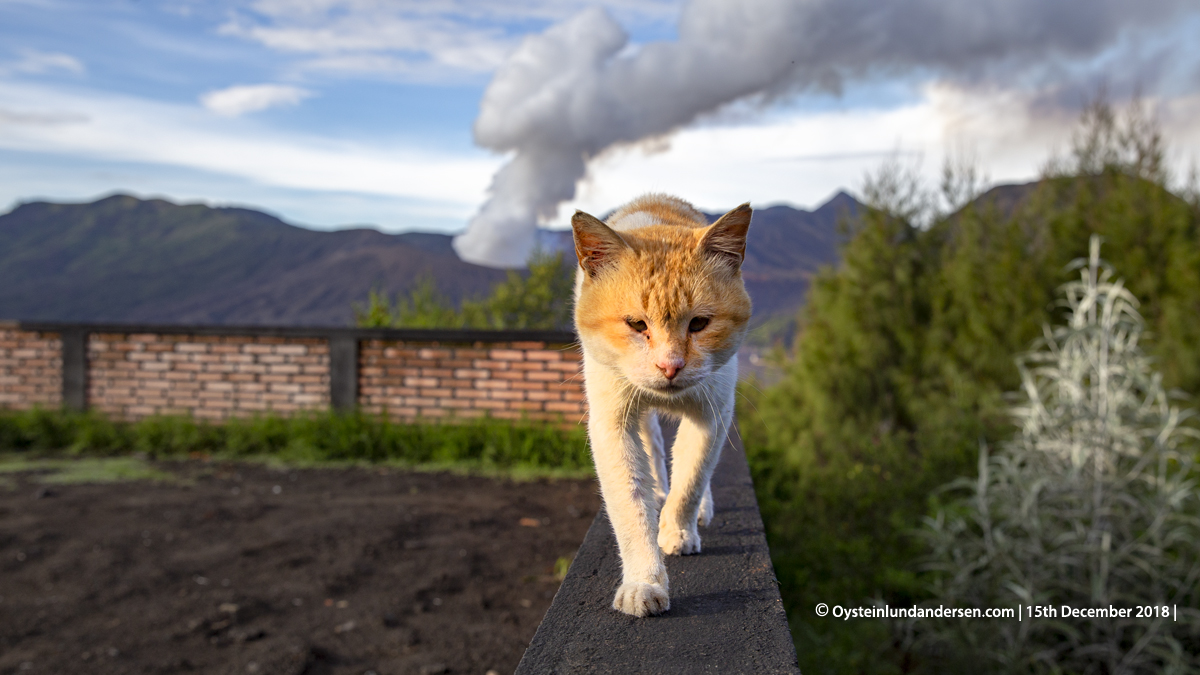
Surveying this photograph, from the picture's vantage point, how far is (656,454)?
245cm

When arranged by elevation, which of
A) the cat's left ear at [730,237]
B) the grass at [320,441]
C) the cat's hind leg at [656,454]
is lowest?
the grass at [320,441]

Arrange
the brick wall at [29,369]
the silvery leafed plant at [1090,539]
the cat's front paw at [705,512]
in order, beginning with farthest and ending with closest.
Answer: the brick wall at [29,369], the silvery leafed plant at [1090,539], the cat's front paw at [705,512]

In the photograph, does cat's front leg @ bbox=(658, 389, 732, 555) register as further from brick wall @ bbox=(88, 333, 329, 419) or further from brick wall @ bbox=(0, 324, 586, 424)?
brick wall @ bbox=(88, 333, 329, 419)

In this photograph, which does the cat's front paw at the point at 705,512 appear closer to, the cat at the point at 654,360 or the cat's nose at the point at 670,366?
the cat at the point at 654,360

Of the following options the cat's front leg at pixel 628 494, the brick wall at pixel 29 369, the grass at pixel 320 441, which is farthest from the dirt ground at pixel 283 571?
the brick wall at pixel 29 369

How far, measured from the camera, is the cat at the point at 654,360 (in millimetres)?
1720

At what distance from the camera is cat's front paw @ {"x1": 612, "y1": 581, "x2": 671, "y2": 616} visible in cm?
163

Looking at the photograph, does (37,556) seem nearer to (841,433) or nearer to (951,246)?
(841,433)

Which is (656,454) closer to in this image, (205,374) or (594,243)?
(594,243)

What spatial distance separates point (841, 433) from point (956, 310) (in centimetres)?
139

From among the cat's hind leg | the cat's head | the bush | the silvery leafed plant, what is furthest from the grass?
the cat's head

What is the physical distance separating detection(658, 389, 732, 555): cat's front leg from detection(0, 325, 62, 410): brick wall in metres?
8.58

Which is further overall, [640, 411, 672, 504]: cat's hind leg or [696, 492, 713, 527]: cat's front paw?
[696, 492, 713, 527]: cat's front paw

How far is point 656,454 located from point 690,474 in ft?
1.78
